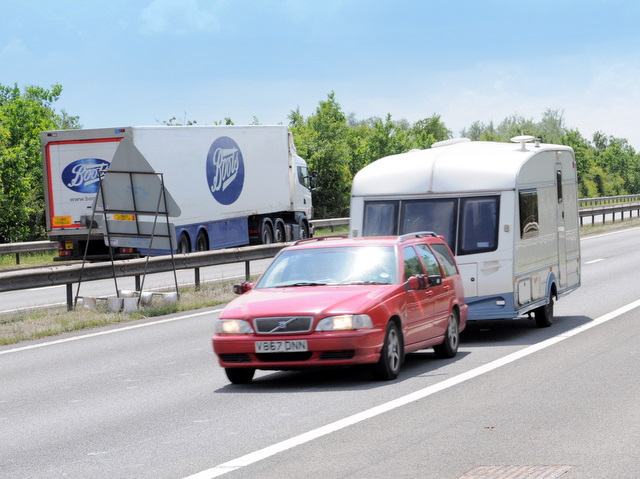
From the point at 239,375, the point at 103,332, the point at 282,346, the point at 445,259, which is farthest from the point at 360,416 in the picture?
the point at 103,332

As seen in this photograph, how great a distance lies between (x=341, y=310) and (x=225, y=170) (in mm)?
23927

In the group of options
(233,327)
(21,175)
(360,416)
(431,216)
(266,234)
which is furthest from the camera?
(21,175)

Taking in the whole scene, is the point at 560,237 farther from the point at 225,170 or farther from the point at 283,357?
the point at 225,170

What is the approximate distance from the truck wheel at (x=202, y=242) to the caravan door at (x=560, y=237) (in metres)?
16.4

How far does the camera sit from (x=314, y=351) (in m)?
10.8

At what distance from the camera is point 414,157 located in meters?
16.2

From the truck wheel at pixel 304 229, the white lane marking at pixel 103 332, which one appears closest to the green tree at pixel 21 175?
the truck wheel at pixel 304 229

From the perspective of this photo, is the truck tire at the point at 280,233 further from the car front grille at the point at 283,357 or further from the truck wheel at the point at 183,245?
the car front grille at the point at 283,357

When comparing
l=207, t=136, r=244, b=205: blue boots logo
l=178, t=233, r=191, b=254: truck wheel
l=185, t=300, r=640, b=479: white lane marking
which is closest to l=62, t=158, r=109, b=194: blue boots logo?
l=178, t=233, r=191, b=254: truck wheel

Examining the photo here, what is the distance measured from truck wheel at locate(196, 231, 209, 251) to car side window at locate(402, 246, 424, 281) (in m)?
20.4

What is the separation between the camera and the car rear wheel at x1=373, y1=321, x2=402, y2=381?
11.0 meters

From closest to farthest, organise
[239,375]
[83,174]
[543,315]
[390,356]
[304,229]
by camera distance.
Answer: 1. [390,356]
2. [239,375]
3. [543,315]
4. [83,174]
5. [304,229]

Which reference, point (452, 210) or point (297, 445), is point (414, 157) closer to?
point (452, 210)

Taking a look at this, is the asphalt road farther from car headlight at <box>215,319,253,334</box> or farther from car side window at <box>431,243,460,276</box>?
car side window at <box>431,243,460,276</box>
